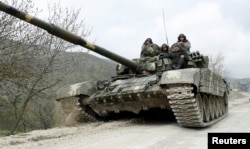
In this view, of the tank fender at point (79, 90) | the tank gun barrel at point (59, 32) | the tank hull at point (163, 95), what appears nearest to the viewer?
the tank gun barrel at point (59, 32)

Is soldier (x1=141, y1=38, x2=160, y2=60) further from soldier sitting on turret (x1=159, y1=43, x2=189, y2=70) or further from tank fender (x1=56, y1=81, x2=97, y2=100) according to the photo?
tank fender (x1=56, y1=81, x2=97, y2=100)

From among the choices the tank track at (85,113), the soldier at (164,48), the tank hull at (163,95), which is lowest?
the tank track at (85,113)

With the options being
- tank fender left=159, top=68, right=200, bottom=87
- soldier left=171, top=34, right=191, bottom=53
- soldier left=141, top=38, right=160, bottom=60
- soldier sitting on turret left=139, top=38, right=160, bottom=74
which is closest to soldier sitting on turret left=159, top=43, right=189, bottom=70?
soldier sitting on turret left=139, top=38, right=160, bottom=74

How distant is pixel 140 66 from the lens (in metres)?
11.2

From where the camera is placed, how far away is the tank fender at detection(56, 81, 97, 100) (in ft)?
34.8

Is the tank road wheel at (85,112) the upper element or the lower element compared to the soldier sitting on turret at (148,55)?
lower

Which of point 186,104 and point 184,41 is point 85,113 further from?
point 186,104

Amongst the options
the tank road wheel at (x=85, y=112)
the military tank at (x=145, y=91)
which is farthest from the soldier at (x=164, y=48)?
the tank road wheel at (x=85, y=112)

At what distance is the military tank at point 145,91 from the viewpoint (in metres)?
8.12

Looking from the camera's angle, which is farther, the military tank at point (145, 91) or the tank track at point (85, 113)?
the tank track at point (85, 113)

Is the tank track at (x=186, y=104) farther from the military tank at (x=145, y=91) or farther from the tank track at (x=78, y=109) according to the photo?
the tank track at (x=78, y=109)

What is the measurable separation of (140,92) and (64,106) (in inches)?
114

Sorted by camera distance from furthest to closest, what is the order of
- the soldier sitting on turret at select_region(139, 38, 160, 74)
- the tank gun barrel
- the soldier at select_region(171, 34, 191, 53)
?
the soldier at select_region(171, 34, 191, 53) < the soldier sitting on turret at select_region(139, 38, 160, 74) < the tank gun barrel

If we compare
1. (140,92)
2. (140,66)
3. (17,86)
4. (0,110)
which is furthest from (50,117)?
(140,92)
